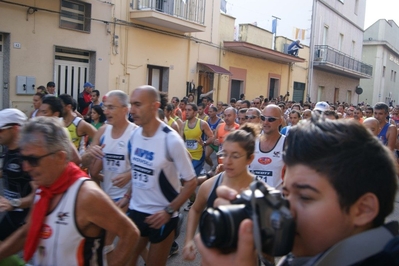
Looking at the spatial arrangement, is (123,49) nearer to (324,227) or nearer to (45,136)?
(45,136)

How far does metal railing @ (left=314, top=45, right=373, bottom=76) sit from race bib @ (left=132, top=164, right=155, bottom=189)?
26.4m

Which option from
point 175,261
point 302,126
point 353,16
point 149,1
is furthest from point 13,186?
point 353,16

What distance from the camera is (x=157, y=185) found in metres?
3.69

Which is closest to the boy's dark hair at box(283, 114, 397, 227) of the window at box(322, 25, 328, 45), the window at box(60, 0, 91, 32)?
the window at box(60, 0, 91, 32)

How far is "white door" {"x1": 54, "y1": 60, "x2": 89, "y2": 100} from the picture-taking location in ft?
40.1

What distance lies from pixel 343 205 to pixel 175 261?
13.3 ft

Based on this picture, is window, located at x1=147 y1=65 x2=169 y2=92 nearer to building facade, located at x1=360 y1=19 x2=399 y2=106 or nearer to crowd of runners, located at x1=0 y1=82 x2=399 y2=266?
crowd of runners, located at x1=0 y1=82 x2=399 y2=266

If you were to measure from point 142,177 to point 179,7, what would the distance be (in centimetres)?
1285

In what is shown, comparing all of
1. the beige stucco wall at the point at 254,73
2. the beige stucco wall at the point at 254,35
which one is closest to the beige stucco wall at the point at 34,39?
the beige stucco wall at the point at 254,73

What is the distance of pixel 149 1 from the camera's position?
1441cm

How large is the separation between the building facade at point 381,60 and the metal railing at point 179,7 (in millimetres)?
30153

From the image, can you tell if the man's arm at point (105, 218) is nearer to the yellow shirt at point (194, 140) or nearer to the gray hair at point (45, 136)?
the gray hair at point (45, 136)

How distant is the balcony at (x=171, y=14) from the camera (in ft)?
45.6

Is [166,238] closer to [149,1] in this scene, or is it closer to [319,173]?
[319,173]
